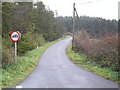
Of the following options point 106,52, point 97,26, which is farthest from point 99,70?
point 97,26

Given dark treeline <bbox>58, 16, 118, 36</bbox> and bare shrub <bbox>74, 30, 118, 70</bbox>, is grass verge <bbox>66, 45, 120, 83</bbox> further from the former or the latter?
dark treeline <bbox>58, 16, 118, 36</bbox>

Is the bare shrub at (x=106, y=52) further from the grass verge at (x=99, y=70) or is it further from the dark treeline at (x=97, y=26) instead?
the dark treeline at (x=97, y=26)

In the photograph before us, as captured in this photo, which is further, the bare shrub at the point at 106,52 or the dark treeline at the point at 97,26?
the dark treeline at the point at 97,26

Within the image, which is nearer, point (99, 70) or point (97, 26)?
point (99, 70)

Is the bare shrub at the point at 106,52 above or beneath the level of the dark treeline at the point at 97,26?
beneath

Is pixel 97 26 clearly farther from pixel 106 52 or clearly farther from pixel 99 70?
pixel 99 70

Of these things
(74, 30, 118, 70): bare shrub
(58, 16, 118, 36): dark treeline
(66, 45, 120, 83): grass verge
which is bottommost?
(66, 45, 120, 83): grass verge

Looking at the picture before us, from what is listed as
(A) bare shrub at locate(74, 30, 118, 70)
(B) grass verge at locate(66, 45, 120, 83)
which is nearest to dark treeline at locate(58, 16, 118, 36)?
(A) bare shrub at locate(74, 30, 118, 70)

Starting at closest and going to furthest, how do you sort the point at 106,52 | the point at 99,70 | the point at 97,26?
1. the point at 99,70
2. the point at 106,52
3. the point at 97,26

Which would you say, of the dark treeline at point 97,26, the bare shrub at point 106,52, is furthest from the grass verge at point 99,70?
the dark treeline at point 97,26

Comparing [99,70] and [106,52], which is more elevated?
[106,52]

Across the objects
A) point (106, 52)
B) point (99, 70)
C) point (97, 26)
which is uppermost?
point (97, 26)

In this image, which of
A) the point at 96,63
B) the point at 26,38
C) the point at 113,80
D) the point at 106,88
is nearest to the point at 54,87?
the point at 106,88

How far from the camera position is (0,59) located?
11273 millimetres
